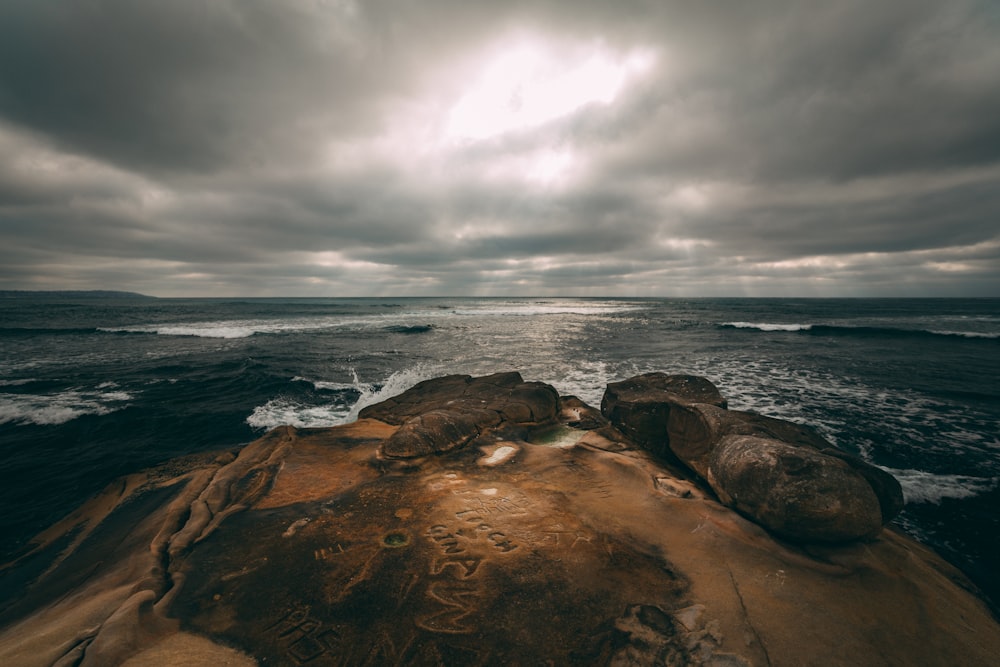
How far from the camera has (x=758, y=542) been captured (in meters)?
3.98

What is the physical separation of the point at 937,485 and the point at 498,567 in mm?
9393

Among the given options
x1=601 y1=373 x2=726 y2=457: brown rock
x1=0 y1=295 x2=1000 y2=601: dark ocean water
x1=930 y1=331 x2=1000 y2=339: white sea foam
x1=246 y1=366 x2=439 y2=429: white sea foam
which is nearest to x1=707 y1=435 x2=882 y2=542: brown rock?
x1=601 y1=373 x2=726 y2=457: brown rock

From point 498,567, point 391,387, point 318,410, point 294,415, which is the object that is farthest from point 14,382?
point 498,567

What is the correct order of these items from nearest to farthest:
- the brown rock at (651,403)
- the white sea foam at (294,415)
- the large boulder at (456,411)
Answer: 1. the large boulder at (456,411)
2. the brown rock at (651,403)
3. the white sea foam at (294,415)

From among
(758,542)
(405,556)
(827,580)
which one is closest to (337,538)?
(405,556)

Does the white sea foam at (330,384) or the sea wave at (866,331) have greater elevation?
the sea wave at (866,331)

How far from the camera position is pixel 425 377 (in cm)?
1638

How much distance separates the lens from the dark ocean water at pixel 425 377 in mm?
6785

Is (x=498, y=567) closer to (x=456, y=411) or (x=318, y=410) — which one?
(x=456, y=411)

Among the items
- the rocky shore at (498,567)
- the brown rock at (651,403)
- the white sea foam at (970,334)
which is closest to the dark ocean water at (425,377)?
the white sea foam at (970,334)

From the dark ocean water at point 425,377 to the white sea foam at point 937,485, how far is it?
0.04 m

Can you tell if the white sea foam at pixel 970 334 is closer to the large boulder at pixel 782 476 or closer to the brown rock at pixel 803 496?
the large boulder at pixel 782 476

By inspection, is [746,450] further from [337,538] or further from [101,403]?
[101,403]

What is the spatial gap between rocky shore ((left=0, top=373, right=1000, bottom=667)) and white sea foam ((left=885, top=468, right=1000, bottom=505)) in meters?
2.87
